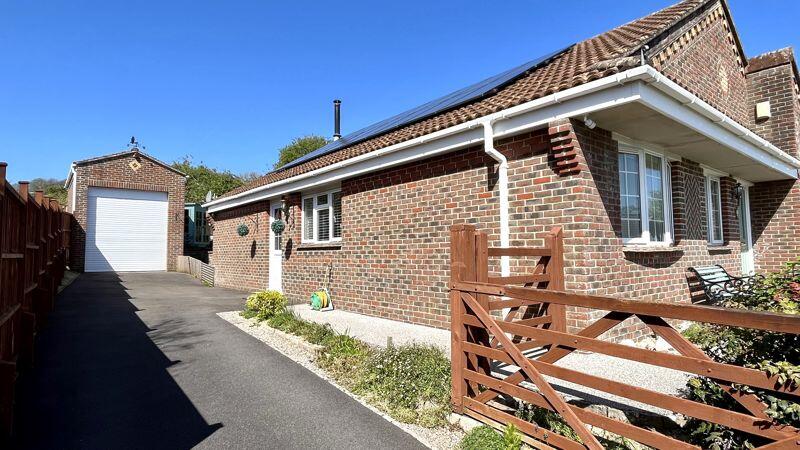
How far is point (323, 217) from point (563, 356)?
785cm

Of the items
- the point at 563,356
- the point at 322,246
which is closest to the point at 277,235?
the point at 322,246

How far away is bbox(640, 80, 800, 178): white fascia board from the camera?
482 cm

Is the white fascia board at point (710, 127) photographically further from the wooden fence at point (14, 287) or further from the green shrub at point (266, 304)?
the green shrub at point (266, 304)

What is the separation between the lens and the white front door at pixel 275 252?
38.8 ft

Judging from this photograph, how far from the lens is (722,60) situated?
9.48 metres

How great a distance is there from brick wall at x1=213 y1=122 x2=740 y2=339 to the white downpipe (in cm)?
10

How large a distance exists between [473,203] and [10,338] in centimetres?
555

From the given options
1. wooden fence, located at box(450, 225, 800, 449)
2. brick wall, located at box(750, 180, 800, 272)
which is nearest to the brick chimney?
brick wall, located at box(750, 180, 800, 272)

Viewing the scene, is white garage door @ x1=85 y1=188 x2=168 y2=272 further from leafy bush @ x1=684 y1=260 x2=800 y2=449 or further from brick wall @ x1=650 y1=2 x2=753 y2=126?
leafy bush @ x1=684 y1=260 x2=800 y2=449

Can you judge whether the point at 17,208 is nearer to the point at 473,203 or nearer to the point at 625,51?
the point at 473,203

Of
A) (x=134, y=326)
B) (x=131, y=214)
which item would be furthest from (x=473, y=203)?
Answer: (x=131, y=214)

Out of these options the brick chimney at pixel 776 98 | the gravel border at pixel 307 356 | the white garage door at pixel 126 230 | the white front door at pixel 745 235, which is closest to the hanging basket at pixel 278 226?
the gravel border at pixel 307 356

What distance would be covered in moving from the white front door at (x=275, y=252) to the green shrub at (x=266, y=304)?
336 cm

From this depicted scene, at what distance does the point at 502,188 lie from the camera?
5.88 metres
